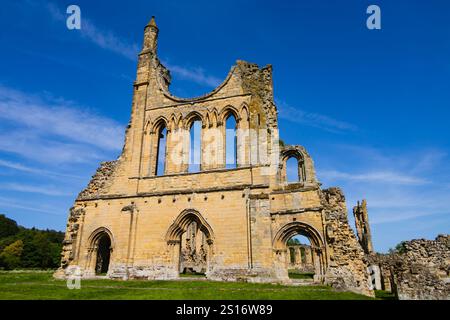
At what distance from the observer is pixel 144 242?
16266 millimetres

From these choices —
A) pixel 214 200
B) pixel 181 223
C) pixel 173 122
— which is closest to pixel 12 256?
pixel 173 122

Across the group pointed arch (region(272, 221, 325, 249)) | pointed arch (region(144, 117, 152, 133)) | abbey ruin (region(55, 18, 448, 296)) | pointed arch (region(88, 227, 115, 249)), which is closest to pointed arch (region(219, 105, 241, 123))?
abbey ruin (region(55, 18, 448, 296))

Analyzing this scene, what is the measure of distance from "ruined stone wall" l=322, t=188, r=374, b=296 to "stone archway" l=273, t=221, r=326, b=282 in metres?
0.41

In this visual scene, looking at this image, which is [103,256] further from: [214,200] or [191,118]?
[191,118]

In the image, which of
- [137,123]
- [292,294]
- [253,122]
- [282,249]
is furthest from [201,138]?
[292,294]

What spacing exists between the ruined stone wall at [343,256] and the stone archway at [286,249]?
0.41m

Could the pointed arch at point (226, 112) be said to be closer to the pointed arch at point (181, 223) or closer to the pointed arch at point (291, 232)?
the pointed arch at point (181, 223)

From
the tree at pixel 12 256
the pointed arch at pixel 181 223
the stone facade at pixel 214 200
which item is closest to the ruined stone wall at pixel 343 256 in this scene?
the stone facade at pixel 214 200

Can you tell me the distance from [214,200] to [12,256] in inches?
1685

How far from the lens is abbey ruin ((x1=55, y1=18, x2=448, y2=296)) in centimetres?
1430

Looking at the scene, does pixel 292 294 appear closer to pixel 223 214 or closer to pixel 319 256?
pixel 319 256

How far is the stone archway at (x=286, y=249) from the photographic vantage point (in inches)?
559

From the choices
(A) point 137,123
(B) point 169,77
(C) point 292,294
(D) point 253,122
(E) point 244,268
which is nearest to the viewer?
(C) point 292,294

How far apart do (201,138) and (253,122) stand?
9.72 ft
